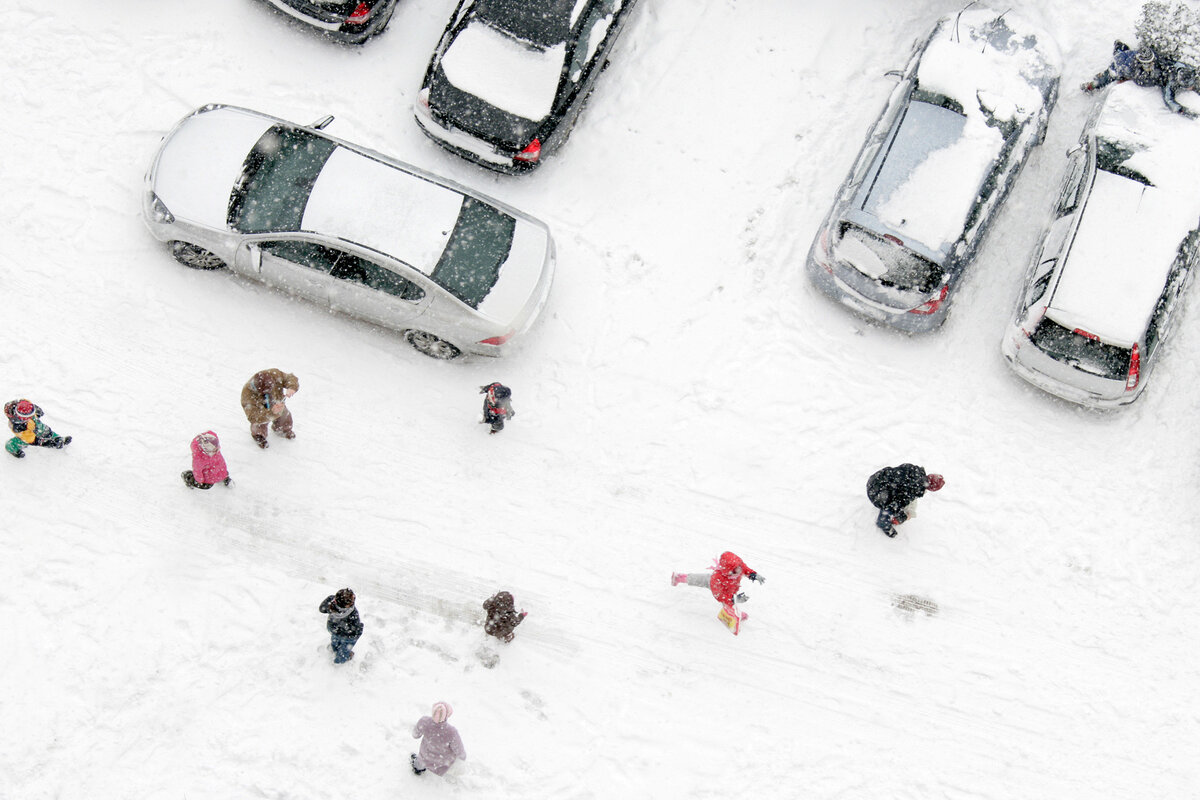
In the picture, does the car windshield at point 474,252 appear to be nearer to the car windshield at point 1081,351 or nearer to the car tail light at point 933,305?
the car tail light at point 933,305

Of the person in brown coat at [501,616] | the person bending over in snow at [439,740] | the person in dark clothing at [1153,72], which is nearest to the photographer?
the person bending over in snow at [439,740]

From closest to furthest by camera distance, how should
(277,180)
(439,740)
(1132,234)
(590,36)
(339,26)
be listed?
(439,740) < (277,180) < (1132,234) < (590,36) < (339,26)

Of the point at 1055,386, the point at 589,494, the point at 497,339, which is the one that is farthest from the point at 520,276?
the point at 1055,386

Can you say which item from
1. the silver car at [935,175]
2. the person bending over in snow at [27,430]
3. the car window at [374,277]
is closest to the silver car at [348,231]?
the car window at [374,277]

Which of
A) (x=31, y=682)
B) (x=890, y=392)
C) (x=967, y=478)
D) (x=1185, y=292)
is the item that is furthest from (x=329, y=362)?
(x=1185, y=292)

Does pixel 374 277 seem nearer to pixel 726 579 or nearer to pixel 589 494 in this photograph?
pixel 589 494

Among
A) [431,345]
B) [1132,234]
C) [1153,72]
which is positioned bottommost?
[431,345]
